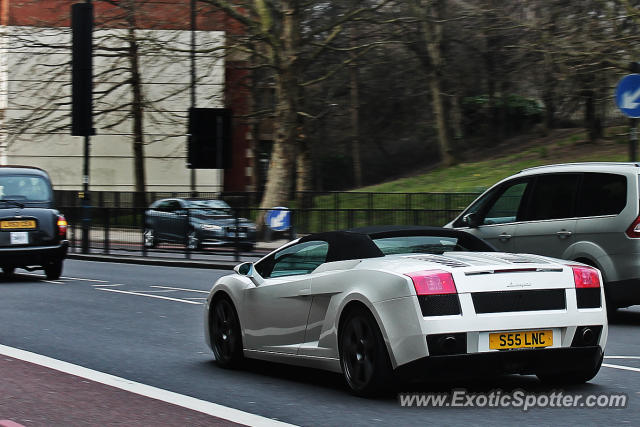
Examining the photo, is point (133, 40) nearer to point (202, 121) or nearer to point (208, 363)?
point (202, 121)

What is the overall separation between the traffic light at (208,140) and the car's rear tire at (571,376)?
16.7m

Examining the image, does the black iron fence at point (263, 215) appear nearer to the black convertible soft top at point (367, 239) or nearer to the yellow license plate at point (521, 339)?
the black convertible soft top at point (367, 239)

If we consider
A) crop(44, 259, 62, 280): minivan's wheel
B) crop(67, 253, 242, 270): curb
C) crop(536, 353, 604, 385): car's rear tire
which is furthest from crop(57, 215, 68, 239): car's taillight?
crop(536, 353, 604, 385): car's rear tire

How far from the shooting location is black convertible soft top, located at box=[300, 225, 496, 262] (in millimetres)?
7984

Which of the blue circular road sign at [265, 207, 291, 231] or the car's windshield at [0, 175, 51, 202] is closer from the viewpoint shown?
the car's windshield at [0, 175, 51, 202]

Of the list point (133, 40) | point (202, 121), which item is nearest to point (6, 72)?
point (133, 40)

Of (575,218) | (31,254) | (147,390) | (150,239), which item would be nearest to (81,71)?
(150,239)

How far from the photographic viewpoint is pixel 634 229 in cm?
1184

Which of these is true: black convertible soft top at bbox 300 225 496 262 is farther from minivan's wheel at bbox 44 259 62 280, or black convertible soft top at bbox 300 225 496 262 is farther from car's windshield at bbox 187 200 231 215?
car's windshield at bbox 187 200 231 215

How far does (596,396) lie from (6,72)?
149 ft

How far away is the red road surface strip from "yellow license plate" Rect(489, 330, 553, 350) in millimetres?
1752

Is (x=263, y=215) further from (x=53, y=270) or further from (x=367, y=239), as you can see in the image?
(x=367, y=239)

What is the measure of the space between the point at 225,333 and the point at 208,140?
15.3 metres

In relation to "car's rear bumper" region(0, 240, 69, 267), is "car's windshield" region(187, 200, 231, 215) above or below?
above
